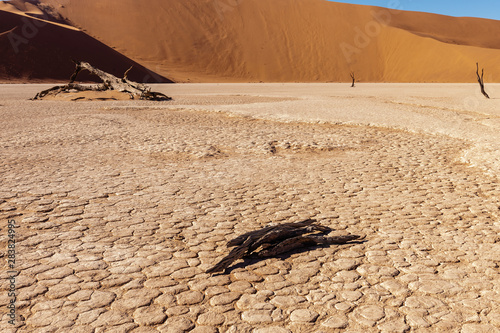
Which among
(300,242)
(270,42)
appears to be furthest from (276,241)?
(270,42)

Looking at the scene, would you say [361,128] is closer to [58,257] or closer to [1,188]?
[1,188]

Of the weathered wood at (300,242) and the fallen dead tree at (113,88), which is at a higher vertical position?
the fallen dead tree at (113,88)

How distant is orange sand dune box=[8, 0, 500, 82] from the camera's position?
5412cm

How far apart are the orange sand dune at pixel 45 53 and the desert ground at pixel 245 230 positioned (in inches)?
1367

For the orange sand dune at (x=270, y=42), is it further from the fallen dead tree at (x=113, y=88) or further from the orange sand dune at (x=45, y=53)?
the fallen dead tree at (x=113, y=88)

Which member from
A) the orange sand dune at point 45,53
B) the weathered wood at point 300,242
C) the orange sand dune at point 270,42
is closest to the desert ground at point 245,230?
the weathered wood at point 300,242

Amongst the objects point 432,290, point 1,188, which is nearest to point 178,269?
point 432,290

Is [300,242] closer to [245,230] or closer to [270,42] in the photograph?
[245,230]

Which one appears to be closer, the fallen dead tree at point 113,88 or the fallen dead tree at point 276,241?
the fallen dead tree at point 276,241

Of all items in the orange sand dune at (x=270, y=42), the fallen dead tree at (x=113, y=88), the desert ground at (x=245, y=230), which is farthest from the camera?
the orange sand dune at (x=270, y=42)

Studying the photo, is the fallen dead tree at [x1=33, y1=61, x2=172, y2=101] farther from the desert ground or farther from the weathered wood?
the weathered wood

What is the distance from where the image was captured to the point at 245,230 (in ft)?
12.5

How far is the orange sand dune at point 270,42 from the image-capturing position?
178 feet

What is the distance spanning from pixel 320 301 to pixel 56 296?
1.43 m
